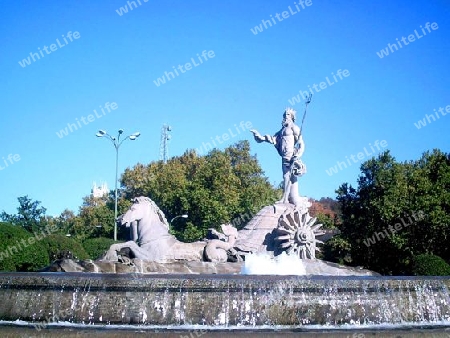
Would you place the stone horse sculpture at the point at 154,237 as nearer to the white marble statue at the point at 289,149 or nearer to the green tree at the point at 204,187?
the white marble statue at the point at 289,149

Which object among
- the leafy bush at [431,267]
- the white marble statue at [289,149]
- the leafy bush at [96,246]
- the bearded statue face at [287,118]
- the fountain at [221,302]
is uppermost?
the bearded statue face at [287,118]

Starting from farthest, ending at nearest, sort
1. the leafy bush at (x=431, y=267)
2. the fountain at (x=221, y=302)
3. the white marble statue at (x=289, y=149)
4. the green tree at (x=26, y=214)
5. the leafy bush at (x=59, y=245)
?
the green tree at (x=26, y=214)
the leafy bush at (x=59, y=245)
the leafy bush at (x=431, y=267)
the white marble statue at (x=289, y=149)
the fountain at (x=221, y=302)

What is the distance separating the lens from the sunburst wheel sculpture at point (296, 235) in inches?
677

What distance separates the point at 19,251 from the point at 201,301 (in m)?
20.5

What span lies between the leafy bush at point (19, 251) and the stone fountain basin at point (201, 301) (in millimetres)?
17716

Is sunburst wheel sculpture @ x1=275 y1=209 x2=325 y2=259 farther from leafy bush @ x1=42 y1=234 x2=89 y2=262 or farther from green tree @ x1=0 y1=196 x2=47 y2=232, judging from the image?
green tree @ x1=0 y1=196 x2=47 y2=232

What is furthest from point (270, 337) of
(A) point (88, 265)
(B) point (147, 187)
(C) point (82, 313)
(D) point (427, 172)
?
(B) point (147, 187)

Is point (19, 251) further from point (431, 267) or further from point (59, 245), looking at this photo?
point (431, 267)

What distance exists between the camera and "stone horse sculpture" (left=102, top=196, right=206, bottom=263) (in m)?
14.4

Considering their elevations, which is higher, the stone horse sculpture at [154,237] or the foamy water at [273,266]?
the stone horse sculpture at [154,237]

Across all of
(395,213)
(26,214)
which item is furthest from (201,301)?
(26,214)

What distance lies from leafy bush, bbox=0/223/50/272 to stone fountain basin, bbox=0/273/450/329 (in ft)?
58.1

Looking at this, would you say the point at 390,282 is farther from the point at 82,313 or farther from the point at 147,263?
the point at 147,263

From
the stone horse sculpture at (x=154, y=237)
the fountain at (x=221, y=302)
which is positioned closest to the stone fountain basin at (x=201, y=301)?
the fountain at (x=221, y=302)
